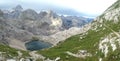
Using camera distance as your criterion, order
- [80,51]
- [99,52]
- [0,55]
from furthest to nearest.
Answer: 1. [80,51]
2. [99,52]
3. [0,55]

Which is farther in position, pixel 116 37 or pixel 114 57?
pixel 116 37

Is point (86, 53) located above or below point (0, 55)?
below

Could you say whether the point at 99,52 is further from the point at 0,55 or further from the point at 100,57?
the point at 0,55

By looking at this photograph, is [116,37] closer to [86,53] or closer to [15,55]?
[86,53]

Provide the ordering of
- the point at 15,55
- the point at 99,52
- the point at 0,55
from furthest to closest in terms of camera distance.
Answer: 1. the point at 99,52
2. the point at 15,55
3. the point at 0,55

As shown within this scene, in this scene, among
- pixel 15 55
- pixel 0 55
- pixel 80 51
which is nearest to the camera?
pixel 0 55

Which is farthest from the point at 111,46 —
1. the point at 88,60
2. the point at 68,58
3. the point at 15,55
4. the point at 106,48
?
the point at 15,55

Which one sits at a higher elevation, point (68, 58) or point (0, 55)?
point (0, 55)

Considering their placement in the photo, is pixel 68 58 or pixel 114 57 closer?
pixel 114 57

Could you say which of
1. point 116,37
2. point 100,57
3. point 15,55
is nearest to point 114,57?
point 100,57
